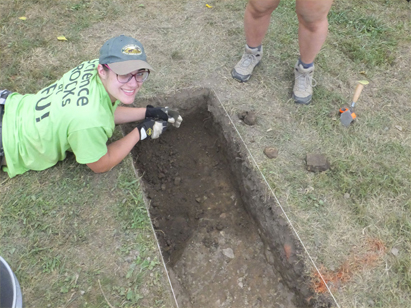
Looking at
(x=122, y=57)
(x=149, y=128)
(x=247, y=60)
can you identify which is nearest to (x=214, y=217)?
(x=149, y=128)

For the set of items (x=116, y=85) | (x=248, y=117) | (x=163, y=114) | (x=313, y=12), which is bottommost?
(x=248, y=117)

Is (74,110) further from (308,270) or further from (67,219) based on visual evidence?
(308,270)

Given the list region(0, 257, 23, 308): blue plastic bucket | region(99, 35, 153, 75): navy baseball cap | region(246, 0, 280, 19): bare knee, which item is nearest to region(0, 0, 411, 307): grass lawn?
region(0, 257, 23, 308): blue plastic bucket

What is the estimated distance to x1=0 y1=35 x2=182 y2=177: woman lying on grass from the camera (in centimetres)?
193

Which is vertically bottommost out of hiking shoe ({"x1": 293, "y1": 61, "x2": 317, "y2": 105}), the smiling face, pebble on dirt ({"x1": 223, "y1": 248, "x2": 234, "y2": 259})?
pebble on dirt ({"x1": 223, "y1": 248, "x2": 234, "y2": 259})

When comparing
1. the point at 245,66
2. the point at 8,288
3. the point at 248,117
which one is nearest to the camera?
the point at 8,288

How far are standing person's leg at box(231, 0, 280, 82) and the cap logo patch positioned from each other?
118 centimetres

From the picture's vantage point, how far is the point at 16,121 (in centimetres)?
217

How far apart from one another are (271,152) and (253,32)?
114cm

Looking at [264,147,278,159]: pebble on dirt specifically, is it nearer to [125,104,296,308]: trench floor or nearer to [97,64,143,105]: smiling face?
[125,104,296,308]: trench floor

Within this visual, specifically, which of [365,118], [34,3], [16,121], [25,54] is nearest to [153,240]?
[16,121]

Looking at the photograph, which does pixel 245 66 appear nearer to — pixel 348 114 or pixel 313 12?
pixel 313 12

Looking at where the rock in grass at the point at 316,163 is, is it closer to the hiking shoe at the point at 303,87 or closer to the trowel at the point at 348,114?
the trowel at the point at 348,114

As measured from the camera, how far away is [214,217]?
2.62 metres
